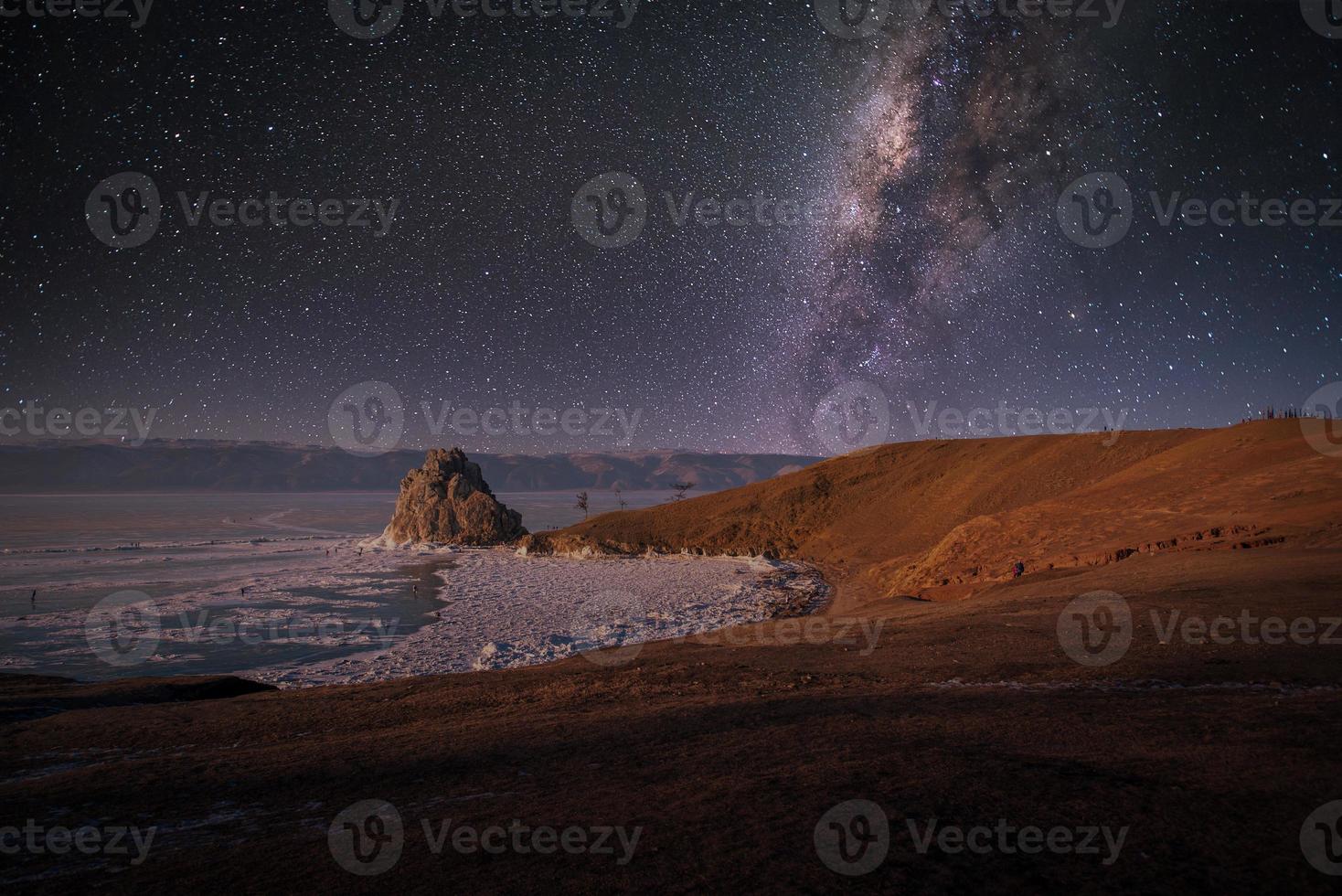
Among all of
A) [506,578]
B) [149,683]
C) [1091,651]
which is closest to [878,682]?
[1091,651]

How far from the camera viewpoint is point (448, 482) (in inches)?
2943

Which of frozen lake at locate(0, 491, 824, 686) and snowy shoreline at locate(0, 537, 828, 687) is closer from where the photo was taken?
snowy shoreline at locate(0, 537, 828, 687)

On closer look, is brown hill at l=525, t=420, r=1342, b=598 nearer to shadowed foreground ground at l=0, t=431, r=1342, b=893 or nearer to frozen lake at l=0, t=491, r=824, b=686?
frozen lake at l=0, t=491, r=824, b=686

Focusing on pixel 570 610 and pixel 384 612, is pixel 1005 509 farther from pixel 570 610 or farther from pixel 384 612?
pixel 384 612

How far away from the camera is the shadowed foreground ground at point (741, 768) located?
4.31 meters

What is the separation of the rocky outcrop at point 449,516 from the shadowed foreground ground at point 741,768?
59279mm

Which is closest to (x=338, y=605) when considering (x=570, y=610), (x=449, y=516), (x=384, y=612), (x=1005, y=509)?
(x=384, y=612)

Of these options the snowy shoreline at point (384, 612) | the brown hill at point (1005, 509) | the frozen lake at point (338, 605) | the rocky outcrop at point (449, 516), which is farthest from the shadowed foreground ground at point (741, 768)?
the rocky outcrop at point (449, 516)

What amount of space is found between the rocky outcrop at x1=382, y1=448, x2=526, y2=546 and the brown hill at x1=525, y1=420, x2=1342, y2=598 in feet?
35.1

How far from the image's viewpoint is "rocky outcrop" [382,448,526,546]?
71062 mm

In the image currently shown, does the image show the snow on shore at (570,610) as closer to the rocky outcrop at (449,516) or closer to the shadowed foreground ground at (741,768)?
the shadowed foreground ground at (741,768)

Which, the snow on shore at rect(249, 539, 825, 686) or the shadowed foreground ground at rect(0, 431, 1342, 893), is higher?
the shadowed foreground ground at rect(0, 431, 1342, 893)

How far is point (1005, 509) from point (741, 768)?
4505 cm

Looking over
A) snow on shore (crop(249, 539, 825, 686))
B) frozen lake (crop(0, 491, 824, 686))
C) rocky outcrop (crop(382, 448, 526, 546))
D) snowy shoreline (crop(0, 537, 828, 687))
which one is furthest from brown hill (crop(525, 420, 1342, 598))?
rocky outcrop (crop(382, 448, 526, 546))
